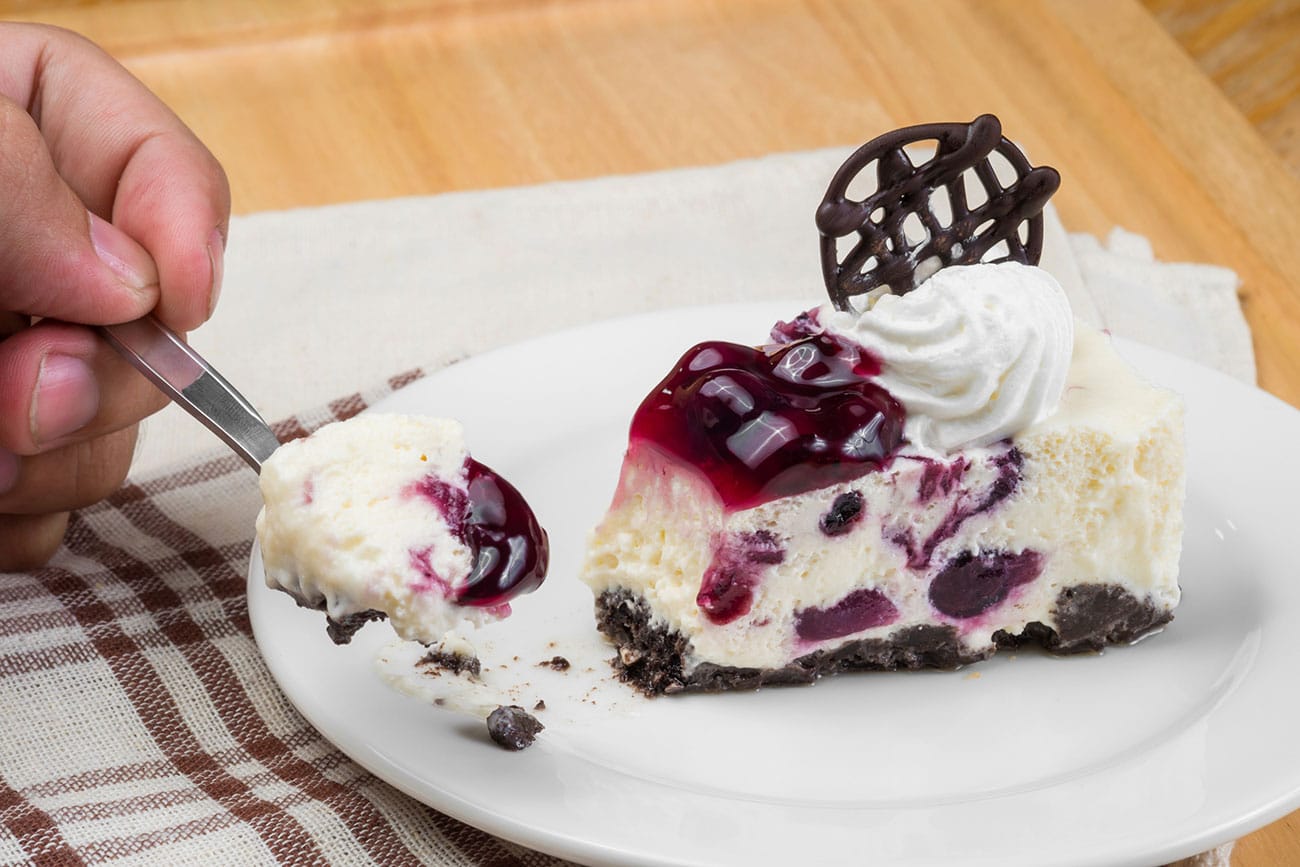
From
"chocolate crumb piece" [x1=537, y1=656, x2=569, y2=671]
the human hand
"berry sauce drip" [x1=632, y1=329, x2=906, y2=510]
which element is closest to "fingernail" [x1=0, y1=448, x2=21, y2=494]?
the human hand

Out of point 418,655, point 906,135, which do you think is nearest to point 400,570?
point 418,655

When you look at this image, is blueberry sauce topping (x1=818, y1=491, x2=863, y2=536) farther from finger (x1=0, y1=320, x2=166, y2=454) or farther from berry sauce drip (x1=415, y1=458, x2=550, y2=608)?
finger (x1=0, y1=320, x2=166, y2=454)

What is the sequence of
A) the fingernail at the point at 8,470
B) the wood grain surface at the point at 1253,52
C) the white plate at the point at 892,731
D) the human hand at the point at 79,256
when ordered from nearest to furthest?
the white plate at the point at 892,731 < the human hand at the point at 79,256 < the fingernail at the point at 8,470 < the wood grain surface at the point at 1253,52

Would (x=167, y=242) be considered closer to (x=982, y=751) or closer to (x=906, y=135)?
(x=906, y=135)

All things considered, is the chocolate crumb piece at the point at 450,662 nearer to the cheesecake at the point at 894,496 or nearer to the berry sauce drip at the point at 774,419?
the cheesecake at the point at 894,496

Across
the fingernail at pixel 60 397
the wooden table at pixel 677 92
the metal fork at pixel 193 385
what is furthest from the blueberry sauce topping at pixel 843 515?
the wooden table at pixel 677 92

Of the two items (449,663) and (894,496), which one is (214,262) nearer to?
(449,663)

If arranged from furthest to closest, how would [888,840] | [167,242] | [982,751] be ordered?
[167,242] → [982,751] → [888,840]

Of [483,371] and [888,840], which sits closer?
[888,840]
